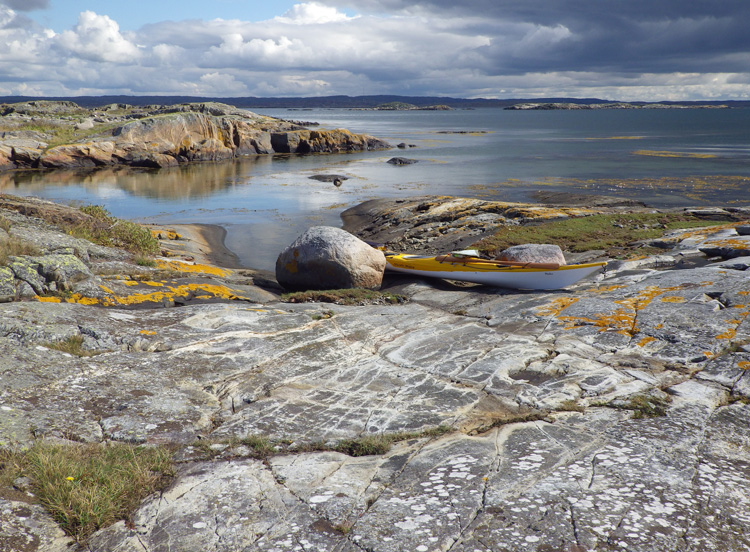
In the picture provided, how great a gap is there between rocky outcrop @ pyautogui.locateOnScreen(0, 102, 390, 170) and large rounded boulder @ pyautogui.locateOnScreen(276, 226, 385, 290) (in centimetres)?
4830

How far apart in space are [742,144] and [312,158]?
58076 mm

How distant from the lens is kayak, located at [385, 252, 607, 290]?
1320cm

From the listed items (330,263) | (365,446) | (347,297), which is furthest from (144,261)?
(365,446)

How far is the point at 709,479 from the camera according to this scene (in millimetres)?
4895

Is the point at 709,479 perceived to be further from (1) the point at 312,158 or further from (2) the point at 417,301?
(1) the point at 312,158

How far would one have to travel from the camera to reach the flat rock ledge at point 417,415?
4227mm

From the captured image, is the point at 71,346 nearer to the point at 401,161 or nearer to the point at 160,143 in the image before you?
the point at 401,161

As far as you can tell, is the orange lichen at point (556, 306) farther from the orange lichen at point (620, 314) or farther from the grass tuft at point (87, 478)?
the grass tuft at point (87, 478)

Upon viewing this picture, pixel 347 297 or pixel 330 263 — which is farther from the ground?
pixel 330 263

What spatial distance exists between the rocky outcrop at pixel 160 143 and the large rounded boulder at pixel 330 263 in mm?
48299

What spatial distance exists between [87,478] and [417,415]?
141 inches

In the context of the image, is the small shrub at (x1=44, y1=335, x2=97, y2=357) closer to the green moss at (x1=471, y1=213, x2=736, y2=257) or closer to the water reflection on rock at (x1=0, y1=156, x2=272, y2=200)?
the green moss at (x1=471, y1=213, x2=736, y2=257)

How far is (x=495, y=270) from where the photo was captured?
45.4ft

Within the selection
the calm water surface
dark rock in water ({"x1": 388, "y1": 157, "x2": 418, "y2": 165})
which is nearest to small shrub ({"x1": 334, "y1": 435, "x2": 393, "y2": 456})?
the calm water surface
